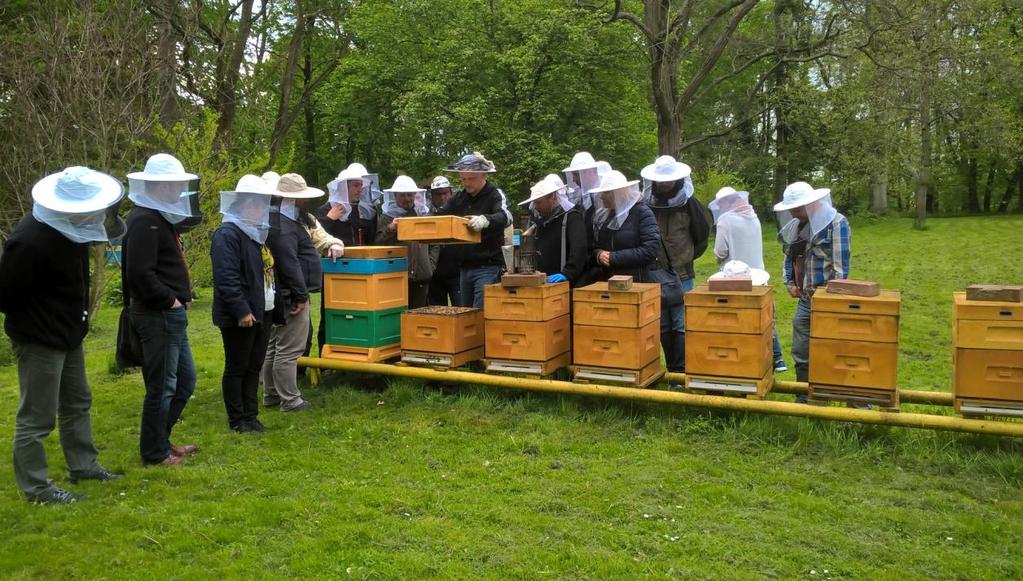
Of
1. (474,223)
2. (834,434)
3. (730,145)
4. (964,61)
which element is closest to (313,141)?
(730,145)

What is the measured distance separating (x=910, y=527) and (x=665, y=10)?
14.5 metres

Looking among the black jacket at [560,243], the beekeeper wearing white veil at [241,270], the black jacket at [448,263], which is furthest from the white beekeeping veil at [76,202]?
the black jacket at [560,243]

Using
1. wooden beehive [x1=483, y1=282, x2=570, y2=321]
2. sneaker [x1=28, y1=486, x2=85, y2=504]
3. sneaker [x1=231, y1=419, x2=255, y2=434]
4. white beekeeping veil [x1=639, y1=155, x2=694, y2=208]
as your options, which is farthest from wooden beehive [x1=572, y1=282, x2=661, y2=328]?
sneaker [x1=28, y1=486, x2=85, y2=504]

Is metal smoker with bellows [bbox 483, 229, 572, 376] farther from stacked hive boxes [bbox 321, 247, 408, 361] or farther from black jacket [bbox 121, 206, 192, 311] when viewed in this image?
black jacket [bbox 121, 206, 192, 311]

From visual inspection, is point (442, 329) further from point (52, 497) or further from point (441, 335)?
point (52, 497)

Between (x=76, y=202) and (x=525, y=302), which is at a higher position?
(x=76, y=202)

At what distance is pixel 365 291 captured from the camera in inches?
287

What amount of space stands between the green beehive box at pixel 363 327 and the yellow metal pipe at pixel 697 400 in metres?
0.25

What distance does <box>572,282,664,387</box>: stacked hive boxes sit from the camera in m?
6.14

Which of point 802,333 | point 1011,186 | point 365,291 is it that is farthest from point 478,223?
point 1011,186

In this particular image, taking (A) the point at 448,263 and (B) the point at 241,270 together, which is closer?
(B) the point at 241,270

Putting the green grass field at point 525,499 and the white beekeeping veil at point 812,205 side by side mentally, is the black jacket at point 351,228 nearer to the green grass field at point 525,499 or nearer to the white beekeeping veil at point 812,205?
the green grass field at point 525,499

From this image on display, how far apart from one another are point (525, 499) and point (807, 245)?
351 centimetres

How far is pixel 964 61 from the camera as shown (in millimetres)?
17266
